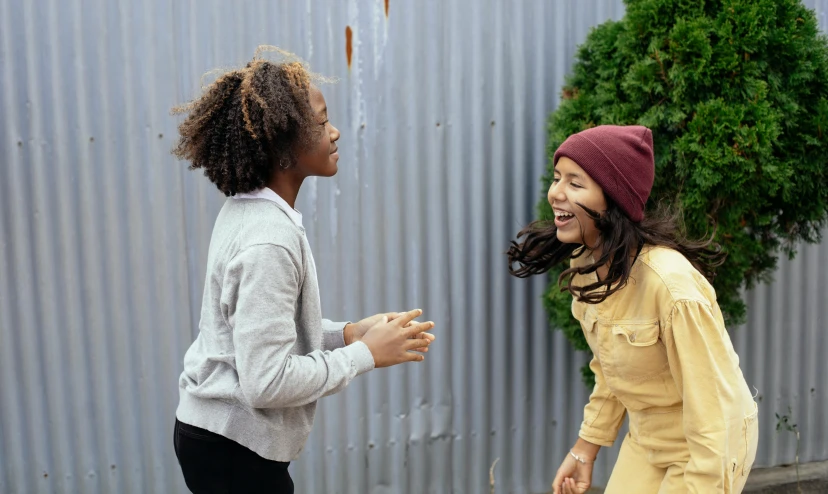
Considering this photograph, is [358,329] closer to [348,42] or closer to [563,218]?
[563,218]

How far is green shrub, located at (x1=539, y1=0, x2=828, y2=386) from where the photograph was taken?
10.6ft

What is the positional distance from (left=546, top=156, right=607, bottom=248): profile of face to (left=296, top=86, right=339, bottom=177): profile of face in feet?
2.24

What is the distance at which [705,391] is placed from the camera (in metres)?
2.17

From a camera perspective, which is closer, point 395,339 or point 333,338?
point 395,339

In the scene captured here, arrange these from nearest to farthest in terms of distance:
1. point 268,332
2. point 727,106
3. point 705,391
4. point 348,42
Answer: point 268,332 → point 705,391 → point 727,106 → point 348,42

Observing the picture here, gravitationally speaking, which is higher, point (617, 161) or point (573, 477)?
point (617, 161)

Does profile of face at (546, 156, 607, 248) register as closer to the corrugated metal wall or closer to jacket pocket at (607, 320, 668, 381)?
jacket pocket at (607, 320, 668, 381)

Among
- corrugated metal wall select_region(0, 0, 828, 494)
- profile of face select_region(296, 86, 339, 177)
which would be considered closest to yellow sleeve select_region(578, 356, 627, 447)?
profile of face select_region(296, 86, 339, 177)

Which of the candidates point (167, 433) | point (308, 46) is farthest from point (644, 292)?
point (167, 433)

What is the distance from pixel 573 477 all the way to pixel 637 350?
65 cm

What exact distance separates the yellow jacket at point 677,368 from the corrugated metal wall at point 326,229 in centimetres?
162

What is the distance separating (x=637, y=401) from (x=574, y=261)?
0.51 metres

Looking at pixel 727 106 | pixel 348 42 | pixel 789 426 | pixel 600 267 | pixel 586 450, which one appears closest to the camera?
pixel 600 267

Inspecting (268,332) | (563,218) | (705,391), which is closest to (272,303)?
(268,332)
